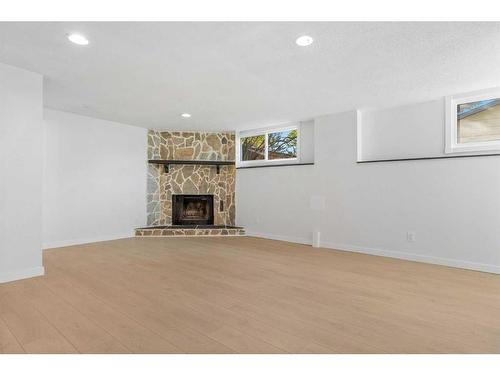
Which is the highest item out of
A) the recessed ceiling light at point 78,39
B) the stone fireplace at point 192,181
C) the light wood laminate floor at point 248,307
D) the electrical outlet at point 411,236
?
the recessed ceiling light at point 78,39

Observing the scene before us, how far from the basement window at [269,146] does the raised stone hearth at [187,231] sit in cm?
171

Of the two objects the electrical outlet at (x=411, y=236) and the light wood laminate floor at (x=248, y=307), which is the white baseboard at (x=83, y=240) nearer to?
the light wood laminate floor at (x=248, y=307)

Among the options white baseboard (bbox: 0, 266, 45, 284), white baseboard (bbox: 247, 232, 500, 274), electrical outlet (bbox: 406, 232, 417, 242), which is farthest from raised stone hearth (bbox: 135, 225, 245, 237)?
electrical outlet (bbox: 406, 232, 417, 242)

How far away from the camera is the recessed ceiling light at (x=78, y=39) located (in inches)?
97.5

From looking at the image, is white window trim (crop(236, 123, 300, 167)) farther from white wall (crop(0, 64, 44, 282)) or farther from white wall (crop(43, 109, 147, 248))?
white wall (crop(0, 64, 44, 282))

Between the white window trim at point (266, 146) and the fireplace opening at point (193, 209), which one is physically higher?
the white window trim at point (266, 146)

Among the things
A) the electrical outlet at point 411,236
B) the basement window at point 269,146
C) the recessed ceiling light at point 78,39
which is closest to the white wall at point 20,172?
the recessed ceiling light at point 78,39

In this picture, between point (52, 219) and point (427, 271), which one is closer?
point (427, 271)

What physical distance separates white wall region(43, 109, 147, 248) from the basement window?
7.87ft

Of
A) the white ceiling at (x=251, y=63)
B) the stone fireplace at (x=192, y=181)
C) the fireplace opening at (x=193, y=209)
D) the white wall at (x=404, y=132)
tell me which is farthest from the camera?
the fireplace opening at (x=193, y=209)

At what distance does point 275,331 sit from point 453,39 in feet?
9.80

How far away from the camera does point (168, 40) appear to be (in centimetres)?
253
